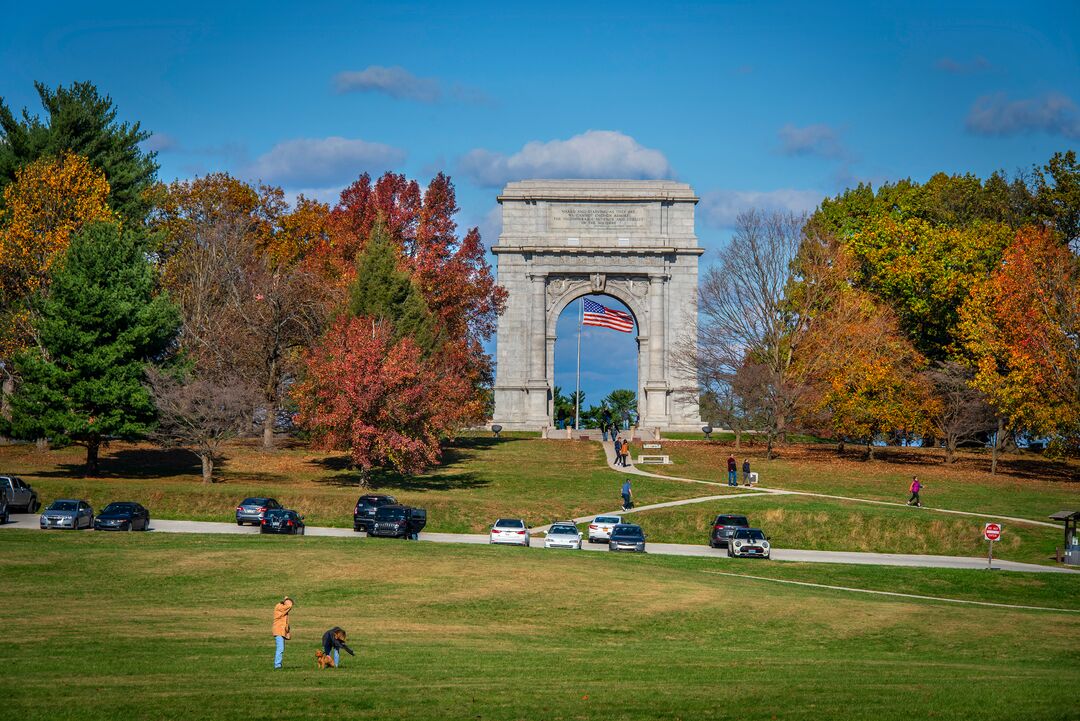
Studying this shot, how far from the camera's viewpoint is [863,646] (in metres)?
30.2

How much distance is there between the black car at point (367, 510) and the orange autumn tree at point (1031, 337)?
34.9 meters

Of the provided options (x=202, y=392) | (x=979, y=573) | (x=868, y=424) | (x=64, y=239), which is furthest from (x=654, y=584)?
(x=64, y=239)

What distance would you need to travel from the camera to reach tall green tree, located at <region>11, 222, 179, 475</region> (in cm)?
5919

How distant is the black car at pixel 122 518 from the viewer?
4569cm

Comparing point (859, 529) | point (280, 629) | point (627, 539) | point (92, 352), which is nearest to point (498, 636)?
point (280, 629)

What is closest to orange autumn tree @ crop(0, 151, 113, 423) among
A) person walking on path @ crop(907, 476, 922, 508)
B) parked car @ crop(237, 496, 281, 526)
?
parked car @ crop(237, 496, 281, 526)

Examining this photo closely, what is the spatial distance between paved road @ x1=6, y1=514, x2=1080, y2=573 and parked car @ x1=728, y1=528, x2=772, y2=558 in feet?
2.06

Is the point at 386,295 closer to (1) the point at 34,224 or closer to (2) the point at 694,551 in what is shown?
(1) the point at 34,224

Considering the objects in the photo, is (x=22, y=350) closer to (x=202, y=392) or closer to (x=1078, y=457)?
(x=202, y=392)

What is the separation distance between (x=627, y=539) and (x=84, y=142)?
48.6 m

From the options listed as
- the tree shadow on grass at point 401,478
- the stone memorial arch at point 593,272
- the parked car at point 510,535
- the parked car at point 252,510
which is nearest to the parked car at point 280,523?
the parked car at point 252,510

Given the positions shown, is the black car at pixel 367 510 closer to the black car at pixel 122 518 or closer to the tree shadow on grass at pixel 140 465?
the black car at pixel 122 518

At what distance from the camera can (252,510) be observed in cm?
4997

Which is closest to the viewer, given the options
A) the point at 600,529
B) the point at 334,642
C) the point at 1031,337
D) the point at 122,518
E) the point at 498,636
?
the point at 334,642
